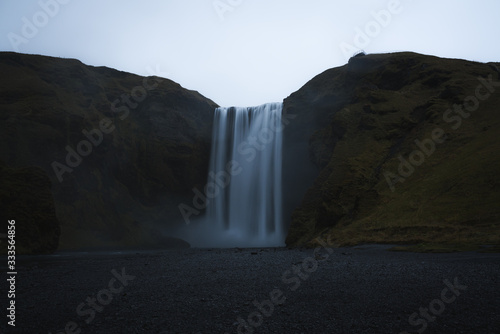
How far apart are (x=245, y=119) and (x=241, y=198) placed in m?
13.4

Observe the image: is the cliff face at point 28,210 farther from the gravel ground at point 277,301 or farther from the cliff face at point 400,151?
the cliff face at point 400,151

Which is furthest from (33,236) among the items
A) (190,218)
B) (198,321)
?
(190,218)

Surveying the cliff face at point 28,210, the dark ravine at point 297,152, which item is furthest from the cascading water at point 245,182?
the cliff face at point 28,210

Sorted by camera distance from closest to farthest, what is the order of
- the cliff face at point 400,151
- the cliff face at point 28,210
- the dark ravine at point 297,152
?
the cliff face at point 400,151, the dark ravine at point 297,152, the cliff face at point 28,210

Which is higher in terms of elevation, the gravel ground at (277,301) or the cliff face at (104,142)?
the cliff face at (104,142)

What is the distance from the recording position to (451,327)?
5414 millimetres

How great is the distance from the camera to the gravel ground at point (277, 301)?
228 inches

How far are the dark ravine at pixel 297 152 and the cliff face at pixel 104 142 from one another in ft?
0.59

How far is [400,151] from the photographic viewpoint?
29.4 m

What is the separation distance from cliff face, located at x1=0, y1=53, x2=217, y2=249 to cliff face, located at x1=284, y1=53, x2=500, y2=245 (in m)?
20.3

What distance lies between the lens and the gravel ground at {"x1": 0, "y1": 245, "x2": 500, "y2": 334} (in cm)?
579

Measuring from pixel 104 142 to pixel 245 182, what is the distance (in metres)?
22.2

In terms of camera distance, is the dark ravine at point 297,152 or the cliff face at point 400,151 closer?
the cliff face at point 400,151

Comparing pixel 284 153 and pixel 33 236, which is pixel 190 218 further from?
pixel 33 236
